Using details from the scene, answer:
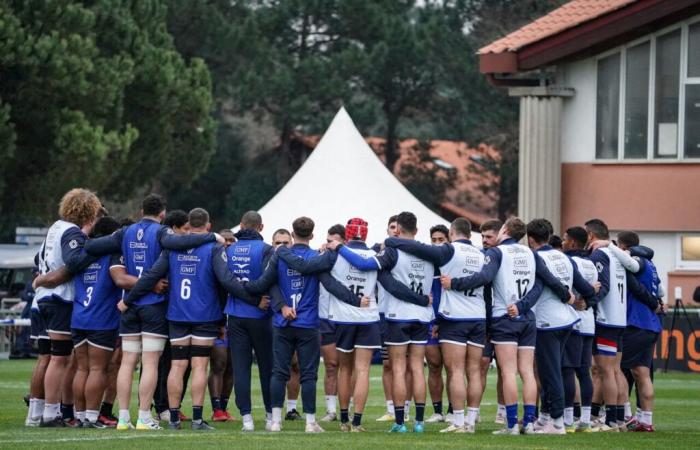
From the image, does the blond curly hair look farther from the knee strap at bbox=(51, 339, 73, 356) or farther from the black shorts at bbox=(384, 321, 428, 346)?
the black shorts at bbox=(384, 321, 428, 346)

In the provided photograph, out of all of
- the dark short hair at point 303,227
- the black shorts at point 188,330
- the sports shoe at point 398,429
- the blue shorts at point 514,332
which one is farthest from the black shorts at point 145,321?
Answer: the blue shorts at point 514,332

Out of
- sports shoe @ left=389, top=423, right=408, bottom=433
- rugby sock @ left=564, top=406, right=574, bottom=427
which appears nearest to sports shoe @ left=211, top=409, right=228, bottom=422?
sports shoe @ left=389, top=423, right=408, bottom=433

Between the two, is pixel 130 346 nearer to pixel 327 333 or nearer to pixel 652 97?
pixel 327 333

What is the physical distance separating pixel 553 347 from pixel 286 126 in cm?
4551

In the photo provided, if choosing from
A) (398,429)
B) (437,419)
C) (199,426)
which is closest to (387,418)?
(437,419)

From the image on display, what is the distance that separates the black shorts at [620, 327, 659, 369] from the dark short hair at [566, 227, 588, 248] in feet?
3.82

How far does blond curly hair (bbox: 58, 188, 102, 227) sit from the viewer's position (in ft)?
50.4

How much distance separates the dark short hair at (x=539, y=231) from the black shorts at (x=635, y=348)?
5.76 feet

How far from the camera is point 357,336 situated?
15.2 m

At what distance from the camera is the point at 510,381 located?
49.6ft

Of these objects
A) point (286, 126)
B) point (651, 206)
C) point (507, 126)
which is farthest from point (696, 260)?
point (286, 126)

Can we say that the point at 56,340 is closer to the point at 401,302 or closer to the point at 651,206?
the point at 401,302

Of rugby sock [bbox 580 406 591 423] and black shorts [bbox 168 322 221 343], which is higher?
black shorts [bbox 168 322 221 343]

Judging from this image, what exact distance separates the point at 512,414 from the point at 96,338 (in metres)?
4.14
